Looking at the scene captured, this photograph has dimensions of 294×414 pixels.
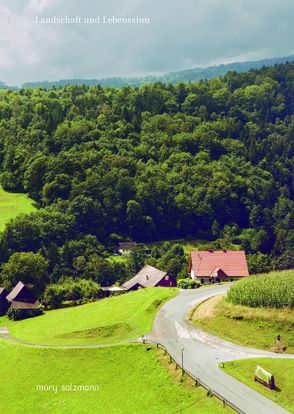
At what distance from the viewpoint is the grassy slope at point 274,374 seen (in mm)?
43000

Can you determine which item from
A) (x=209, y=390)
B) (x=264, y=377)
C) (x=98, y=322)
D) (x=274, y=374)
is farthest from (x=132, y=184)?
(x=209, y=390)

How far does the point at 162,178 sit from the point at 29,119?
164 feet

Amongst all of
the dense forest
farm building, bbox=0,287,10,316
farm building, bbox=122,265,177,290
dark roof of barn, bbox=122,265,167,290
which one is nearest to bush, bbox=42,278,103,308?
farm building, bbox=0,287,10,316

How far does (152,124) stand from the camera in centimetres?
18625

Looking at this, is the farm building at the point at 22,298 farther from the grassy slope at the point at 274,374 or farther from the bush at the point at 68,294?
the grassy slope at the point at 274,374

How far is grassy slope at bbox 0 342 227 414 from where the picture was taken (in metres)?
45.2

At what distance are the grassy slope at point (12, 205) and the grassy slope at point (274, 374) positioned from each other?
8886 centimetres

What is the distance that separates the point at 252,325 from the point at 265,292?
4.63m

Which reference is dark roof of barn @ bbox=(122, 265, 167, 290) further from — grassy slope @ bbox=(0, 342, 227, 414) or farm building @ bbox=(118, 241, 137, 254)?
grassy slope @ bbox=(0, 342, 227, 414)

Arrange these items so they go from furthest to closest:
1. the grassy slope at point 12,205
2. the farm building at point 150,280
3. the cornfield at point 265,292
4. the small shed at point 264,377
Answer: the grassy slope at point 12,205 → the farm building at point 150,280 → the cornfield at point 265,292 → the small shed at point 264,377

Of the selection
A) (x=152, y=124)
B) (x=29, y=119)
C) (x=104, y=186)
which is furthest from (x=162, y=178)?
(x=29, y=119)

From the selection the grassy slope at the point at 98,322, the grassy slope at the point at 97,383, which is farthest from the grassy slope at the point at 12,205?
the grassy slope at the point at 97,383

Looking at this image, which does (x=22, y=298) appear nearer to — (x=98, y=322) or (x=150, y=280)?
(x=150, y=280)

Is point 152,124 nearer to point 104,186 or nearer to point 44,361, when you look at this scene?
point 104,186
